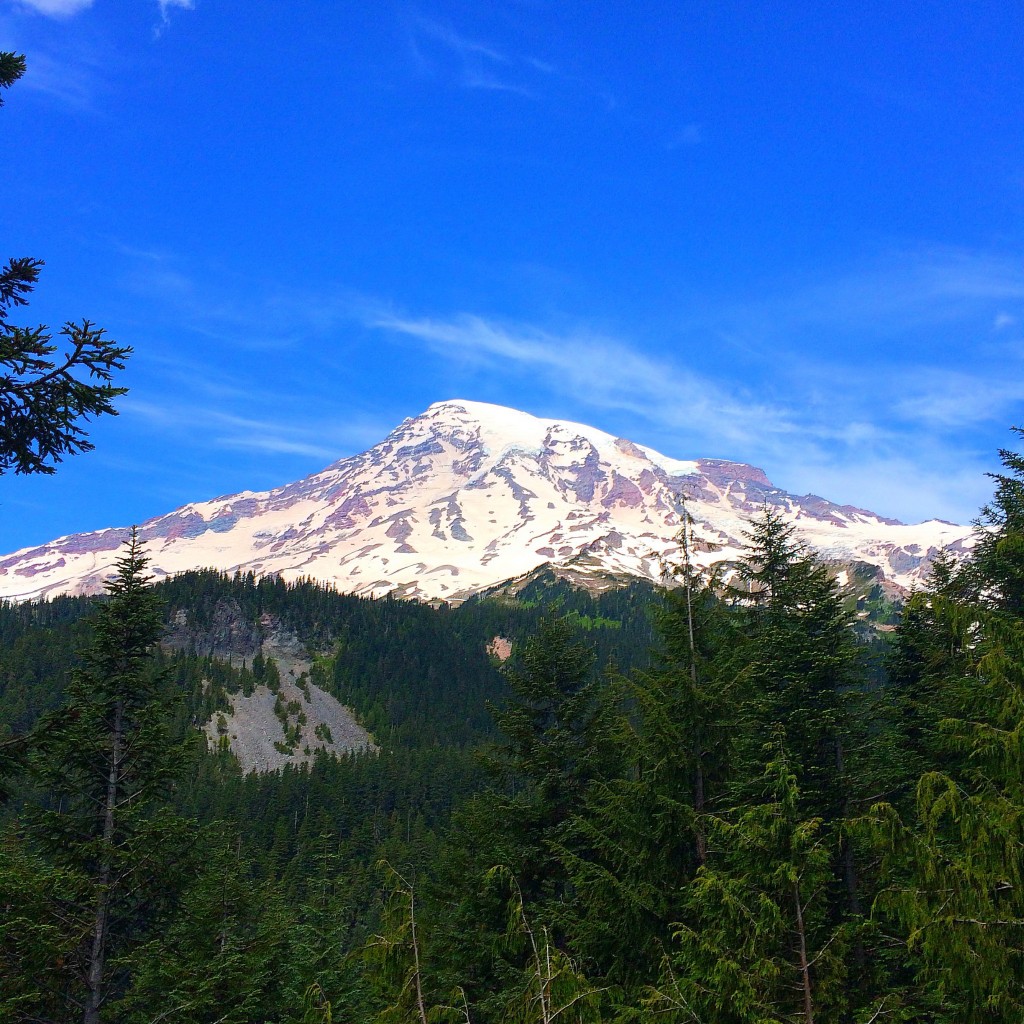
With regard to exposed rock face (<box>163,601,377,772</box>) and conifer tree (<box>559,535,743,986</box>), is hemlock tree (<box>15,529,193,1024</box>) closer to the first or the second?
conifer tree (<box>559,535,743,986</box>)

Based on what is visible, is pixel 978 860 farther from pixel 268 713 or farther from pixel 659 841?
pixel 268 713

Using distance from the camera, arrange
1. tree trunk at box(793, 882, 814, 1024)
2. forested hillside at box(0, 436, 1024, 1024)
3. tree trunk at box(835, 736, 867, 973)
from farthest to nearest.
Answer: tree trunk at box(835, 736, 867, 973) → tree trunk at box(793, 882, 814, 1024) → forested hillside at box(0, 436, 1024, 1024)

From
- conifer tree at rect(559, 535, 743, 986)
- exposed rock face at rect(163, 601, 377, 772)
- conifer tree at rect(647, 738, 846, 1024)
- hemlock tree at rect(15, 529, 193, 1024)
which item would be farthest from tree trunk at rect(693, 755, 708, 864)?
exposed rock face at rect(163, 601, 377, 772)

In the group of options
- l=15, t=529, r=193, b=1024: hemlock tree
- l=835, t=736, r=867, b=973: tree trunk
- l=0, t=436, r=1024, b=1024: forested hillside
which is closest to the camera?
l=0, t=436, r=1024, b=1024: forested hillside

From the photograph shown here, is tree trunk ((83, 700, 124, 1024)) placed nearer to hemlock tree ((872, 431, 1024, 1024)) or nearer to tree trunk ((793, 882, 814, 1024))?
tree trunk ((793, 882, 814, 1024))

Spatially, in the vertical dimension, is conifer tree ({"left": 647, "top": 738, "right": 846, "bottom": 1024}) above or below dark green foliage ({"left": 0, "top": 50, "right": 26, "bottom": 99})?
below

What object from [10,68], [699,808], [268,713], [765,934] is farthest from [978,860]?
[268,713]

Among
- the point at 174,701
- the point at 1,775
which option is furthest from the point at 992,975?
the point at 174,701

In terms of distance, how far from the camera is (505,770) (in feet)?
64.6

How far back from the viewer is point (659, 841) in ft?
53.2

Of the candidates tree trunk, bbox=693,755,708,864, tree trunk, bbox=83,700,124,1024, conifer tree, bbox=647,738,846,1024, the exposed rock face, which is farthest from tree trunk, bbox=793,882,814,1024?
the exposed rock face

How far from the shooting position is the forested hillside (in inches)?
386

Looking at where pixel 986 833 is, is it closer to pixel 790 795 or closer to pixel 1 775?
pixel 790 795

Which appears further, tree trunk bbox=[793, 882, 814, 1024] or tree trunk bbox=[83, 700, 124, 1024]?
tree trunk bbox=[83, 700, 124, 1024]
